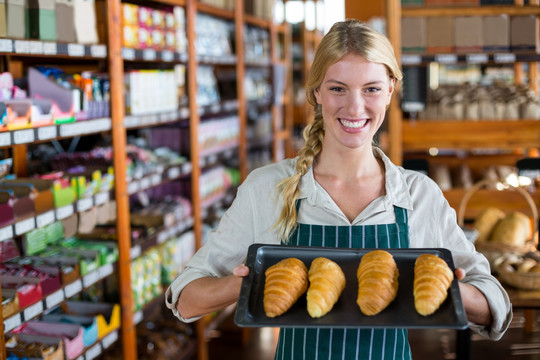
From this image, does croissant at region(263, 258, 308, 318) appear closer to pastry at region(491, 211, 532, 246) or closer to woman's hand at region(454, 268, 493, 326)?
woman's hand at region(454, 268, 493, 326)

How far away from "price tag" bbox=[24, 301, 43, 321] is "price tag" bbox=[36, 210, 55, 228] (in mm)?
318

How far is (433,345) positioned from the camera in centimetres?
465

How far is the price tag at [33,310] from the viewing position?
99.1 inches

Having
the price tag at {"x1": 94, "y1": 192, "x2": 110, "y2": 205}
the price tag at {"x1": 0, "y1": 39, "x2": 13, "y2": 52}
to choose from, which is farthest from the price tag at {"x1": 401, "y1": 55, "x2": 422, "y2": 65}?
the price tag at {"x1": 0, "y1": 39, "x2": 13, "y2": 52}

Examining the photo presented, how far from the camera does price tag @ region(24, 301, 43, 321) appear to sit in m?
2.52

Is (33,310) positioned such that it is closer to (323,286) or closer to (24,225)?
(24,225)

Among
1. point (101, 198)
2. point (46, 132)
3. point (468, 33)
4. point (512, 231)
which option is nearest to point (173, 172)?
point (101, 198)

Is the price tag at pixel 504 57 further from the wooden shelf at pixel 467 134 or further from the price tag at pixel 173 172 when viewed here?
the price tag at pixel 173 172

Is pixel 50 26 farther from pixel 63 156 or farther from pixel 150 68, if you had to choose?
pixel 150 68

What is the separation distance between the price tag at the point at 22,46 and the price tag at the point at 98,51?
1.65 feet

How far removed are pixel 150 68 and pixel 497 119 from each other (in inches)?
91.3

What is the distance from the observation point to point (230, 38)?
5535mm

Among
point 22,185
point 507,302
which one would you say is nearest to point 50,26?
point 22,185

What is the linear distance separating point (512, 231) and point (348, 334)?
2043 mm
